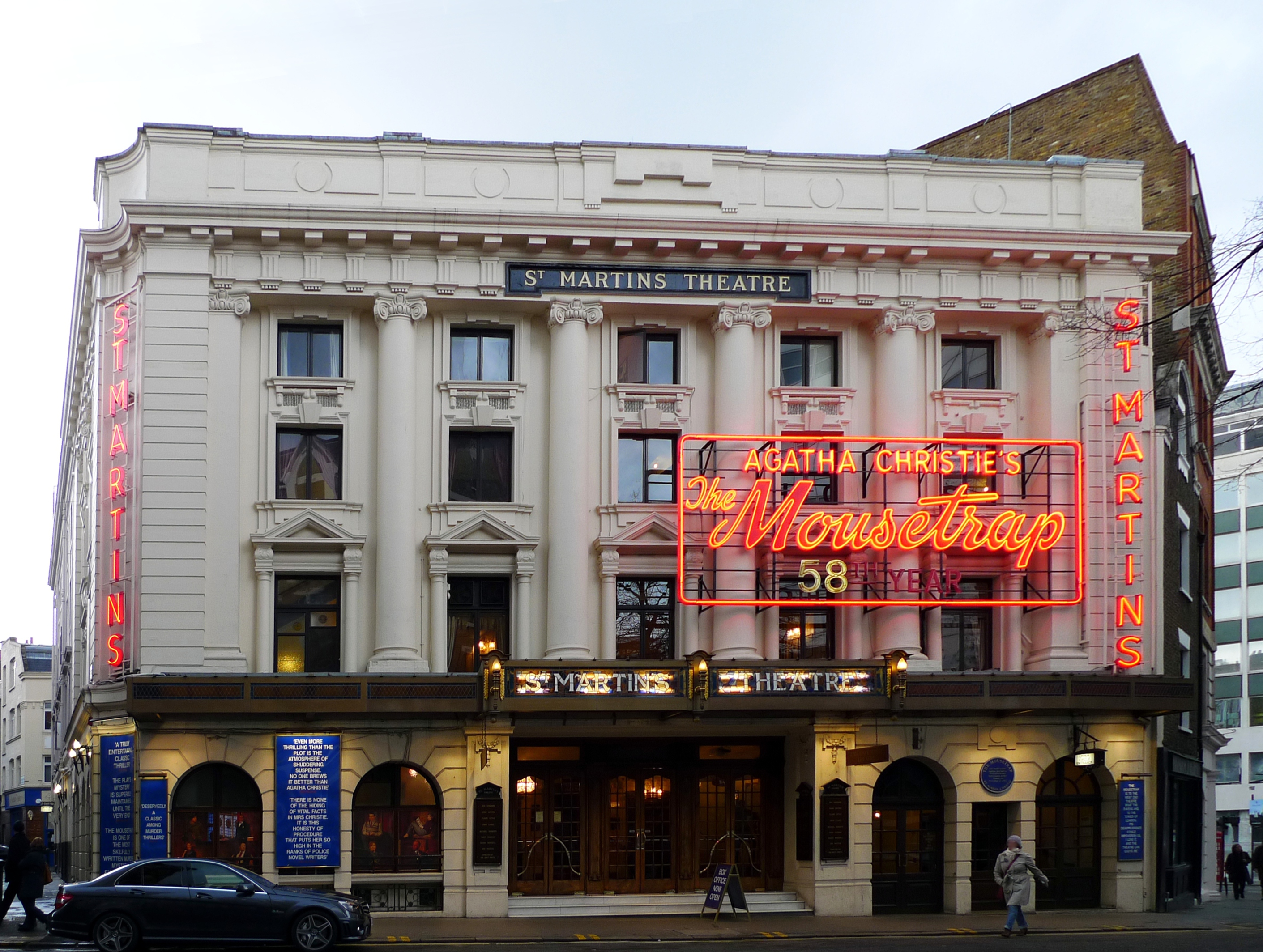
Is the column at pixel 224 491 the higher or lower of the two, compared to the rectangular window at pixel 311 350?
lower

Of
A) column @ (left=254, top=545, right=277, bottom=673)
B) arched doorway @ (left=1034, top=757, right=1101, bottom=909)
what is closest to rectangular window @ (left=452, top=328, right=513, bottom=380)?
column @ (left=254, top=545, right=277, bottom=673)

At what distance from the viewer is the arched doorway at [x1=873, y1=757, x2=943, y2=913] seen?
3183 centimetres

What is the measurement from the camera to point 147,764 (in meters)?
29.8

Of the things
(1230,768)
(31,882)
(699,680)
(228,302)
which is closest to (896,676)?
(699,680)

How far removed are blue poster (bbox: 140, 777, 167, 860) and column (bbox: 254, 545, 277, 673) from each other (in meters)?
2.99

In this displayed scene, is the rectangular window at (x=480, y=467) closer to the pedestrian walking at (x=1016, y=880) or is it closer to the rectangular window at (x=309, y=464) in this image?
the rectangular window at (x=309, y=464)

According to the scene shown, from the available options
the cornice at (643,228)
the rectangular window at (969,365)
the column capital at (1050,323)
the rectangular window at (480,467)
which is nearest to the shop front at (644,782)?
the rectangular window at (480,467)

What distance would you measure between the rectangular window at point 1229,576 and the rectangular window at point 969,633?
217 feet

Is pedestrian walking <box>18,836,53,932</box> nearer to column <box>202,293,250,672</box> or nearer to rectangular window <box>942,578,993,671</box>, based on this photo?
column <box>202,293,250,672</box>

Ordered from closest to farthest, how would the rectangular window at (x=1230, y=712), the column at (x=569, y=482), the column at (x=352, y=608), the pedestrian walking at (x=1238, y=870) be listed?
the column at (x=352, y=608) < the column at (x=569, y=482) < the pedestrian walking at (x=1238, y=870) < the rectangular window at (x=1230, y=712)

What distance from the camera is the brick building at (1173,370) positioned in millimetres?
35656

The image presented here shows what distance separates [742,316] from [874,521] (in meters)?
5.20

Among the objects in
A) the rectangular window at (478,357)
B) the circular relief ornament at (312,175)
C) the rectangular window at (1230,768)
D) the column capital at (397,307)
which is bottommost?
the rectangular window at (1230,768)

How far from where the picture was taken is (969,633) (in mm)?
33406
